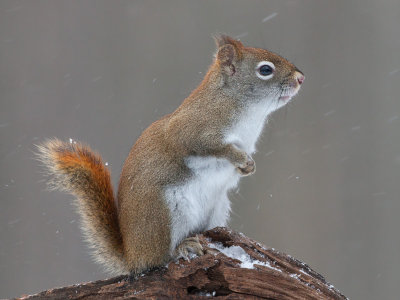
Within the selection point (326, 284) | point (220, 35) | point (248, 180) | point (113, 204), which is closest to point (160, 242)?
point (113, 204)

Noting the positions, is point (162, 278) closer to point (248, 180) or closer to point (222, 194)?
point (222, 194)

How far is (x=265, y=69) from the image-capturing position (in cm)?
235

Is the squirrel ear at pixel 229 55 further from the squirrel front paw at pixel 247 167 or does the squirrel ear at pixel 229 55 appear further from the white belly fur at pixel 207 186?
the squirrel front paw at pixel 247 167

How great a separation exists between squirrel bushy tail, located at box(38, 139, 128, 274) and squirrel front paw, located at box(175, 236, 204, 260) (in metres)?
0.26

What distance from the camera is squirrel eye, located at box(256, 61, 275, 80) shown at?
2.34 meters

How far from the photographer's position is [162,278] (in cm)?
216

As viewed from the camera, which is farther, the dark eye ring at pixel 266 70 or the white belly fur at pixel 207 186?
the dark eye ring at pixel 266 70

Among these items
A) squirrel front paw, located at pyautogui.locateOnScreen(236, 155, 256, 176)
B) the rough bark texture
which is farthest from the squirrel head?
the rough bark texture

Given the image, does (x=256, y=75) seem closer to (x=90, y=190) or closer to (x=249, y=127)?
(x=249, y=127)

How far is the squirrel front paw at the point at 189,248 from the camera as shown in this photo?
7.07 feet

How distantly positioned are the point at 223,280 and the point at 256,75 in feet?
2.47

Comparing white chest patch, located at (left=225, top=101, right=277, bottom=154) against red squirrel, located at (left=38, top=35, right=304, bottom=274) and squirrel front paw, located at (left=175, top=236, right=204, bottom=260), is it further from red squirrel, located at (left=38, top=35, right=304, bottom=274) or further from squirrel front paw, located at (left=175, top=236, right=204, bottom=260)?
squirrel front paw, located at (left=175, top=236, right=204, bottom=260)

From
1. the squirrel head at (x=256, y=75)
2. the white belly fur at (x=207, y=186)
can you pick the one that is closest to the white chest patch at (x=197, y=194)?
the white belly fur at (x=207, y=186)

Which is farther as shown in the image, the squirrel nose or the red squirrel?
the squirrel nose
